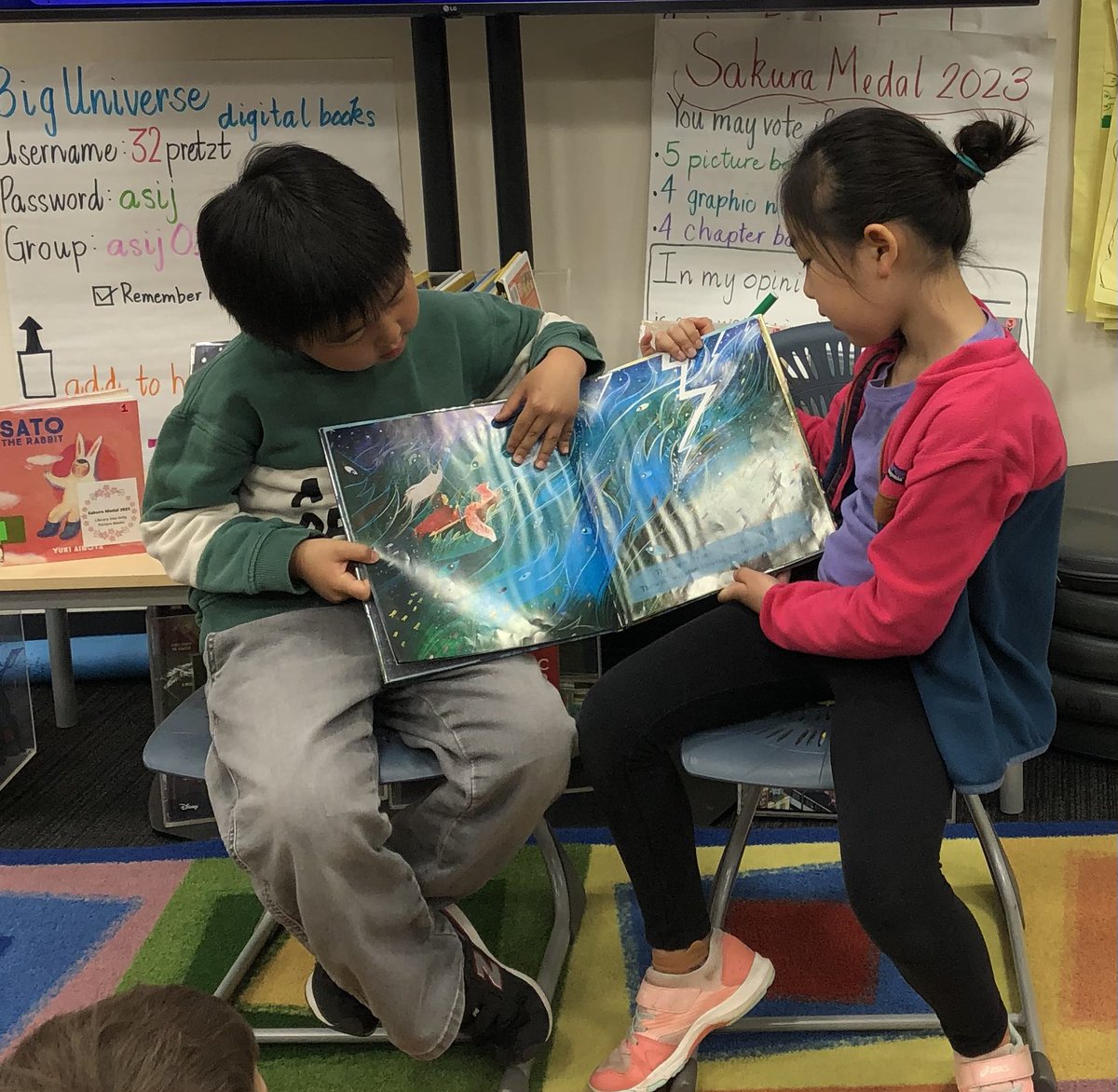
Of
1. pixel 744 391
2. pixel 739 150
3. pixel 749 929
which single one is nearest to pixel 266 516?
pixel 744 391

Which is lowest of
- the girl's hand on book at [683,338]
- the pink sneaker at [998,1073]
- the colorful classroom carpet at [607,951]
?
the colorful classroom carpet at [607,951]

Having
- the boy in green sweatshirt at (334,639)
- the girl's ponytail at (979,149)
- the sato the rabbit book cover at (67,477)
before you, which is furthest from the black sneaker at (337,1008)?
the girl's ponytail at (979,149)

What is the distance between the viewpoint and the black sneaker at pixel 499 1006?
121 centimetres

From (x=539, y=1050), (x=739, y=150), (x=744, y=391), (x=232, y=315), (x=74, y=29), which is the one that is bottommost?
(x=539, y=1050)

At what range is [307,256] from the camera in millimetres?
1088

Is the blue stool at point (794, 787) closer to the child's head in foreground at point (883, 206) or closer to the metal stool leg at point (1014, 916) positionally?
the metal stool leg at point (1014, 916)

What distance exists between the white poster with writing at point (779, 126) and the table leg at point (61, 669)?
1.22 meters

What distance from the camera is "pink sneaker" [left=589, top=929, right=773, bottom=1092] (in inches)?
47.4

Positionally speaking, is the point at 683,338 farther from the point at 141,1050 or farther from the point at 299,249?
the point at 141,1050

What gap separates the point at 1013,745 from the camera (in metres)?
1.10

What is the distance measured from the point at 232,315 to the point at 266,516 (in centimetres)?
22

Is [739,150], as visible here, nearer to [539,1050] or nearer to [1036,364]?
[1036,364]

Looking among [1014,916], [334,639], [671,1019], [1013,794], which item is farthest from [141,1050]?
[1013,794]

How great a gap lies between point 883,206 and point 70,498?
48.6 inches
